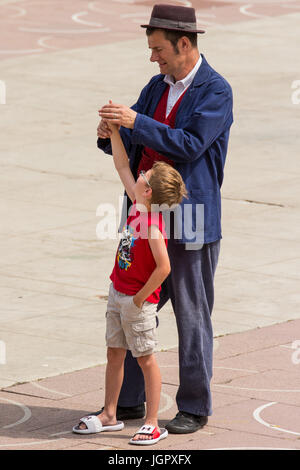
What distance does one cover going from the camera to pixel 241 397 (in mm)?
7199

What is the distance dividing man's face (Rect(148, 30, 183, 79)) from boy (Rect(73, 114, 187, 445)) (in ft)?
1.44

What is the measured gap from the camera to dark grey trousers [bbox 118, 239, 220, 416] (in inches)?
262

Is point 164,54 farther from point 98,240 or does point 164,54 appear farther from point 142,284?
point 98,240

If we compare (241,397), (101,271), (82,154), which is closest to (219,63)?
(82,154)

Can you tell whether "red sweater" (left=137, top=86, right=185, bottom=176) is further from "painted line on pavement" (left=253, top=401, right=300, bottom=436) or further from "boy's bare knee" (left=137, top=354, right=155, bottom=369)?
"painted line on pavement" (left=253, top=401, right=300, bottom=436)

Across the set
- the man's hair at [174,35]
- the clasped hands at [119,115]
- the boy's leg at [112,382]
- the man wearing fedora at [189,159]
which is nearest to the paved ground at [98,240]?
the boy's leg at [112,382]

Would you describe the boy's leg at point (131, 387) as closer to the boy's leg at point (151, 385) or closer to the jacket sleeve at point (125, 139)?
the boy's leg at point (151, 385)

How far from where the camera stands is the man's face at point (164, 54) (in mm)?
6586

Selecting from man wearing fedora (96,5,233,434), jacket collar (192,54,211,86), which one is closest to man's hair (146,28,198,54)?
man wearing fedora (96,5,233,434)

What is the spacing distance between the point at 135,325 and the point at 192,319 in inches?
13.9

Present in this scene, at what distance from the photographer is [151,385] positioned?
6.50m

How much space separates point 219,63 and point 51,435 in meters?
14.9
